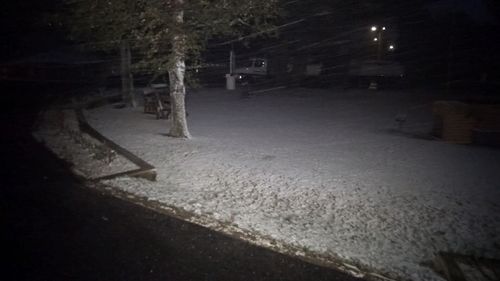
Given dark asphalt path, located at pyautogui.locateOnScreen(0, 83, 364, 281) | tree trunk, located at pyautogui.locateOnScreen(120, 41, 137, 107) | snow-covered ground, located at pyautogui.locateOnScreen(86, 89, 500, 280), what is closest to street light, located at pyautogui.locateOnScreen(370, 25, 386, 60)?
snow-covered ground, located at pyautogui.locateOnScreen(86, 89, 500, 280)

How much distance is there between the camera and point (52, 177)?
7.55 meters

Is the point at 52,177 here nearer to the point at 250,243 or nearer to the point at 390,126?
the point at 250,243

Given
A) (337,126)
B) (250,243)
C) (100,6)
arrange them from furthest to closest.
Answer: (337,126)
(100,6)
(250,243)

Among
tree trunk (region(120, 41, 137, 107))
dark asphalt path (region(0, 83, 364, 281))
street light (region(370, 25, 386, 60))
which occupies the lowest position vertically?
dark asphalt path (region(0, 83, 364, 281))

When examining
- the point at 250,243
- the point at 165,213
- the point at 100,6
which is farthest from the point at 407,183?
the point at 100,6

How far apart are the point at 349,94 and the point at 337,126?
10522mm

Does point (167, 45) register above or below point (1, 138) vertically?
above

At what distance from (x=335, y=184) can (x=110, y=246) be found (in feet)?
14.2

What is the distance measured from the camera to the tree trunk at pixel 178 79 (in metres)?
9.77

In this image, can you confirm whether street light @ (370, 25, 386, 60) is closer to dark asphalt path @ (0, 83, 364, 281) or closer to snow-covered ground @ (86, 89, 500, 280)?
snow-covered ground @ (86, 89, 500, 280)

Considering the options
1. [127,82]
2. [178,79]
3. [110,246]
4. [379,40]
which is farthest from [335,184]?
[379,40]

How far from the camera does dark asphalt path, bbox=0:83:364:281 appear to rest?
14.7 feet

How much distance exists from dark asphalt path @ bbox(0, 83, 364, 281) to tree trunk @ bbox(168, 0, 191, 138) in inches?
174

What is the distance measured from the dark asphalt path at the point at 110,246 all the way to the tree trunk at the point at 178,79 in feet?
14.5
